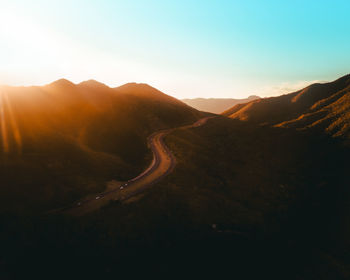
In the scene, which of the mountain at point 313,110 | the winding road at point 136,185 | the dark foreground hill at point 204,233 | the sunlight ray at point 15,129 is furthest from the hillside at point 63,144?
the mountain at point 313,110

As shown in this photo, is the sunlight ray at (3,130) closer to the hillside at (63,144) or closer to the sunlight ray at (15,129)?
the hillside at (63,144)

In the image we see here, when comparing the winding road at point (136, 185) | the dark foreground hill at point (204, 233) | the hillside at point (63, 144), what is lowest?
the dark foreground hill at point (204, 233)

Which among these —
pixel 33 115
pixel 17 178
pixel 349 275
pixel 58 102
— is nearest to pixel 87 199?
pixel 17 178

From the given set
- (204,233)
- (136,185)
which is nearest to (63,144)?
(136,185)

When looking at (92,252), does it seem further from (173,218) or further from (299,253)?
(299,253)

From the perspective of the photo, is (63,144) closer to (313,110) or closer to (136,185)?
(136,185)

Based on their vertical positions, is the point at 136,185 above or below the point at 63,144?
below
